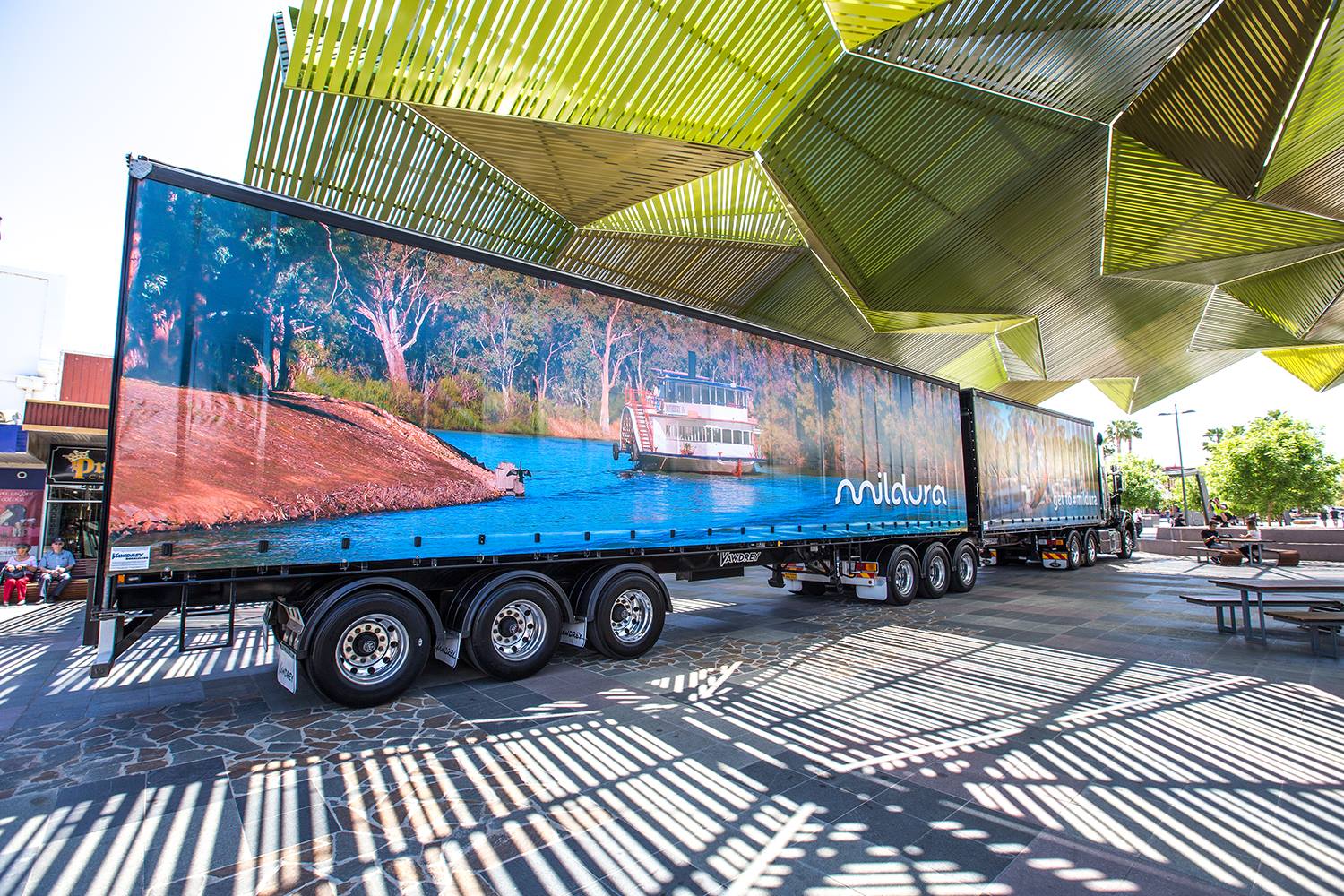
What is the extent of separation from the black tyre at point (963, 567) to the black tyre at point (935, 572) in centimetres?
24

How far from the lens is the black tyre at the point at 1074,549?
19.1 meters

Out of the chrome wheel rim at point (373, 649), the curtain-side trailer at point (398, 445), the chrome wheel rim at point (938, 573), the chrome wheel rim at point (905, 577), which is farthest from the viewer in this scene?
the chrome wheel rim at point (938, 573)

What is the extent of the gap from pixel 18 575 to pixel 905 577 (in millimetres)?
18149

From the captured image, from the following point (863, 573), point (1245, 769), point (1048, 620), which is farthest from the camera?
point (863, 573)

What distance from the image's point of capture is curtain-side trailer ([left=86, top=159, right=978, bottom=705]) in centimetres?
495

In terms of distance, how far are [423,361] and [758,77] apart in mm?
7932

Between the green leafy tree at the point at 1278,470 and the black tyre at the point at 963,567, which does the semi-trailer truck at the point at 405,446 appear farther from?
the green leafy tree at the point at 1278,470

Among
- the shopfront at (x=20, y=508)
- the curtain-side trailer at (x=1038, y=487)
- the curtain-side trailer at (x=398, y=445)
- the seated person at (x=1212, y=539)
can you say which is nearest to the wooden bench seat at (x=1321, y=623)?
the curtain-side trailer at (x=398, y=445)

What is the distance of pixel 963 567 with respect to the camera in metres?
14.2

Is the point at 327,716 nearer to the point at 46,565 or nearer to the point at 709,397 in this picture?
the point at 709,397

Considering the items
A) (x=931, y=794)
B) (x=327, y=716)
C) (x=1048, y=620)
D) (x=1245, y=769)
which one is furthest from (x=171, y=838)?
(x=1048, y=620)

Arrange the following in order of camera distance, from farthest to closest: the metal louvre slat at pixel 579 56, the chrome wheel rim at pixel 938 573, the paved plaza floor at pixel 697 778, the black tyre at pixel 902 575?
1. the chrome wheel rim at pixel 938 573
2. the black tyre at pixel 902 575
3. the metal louvre slat at pixel 579 56
4. the paved plaza floor at pixel 697 778

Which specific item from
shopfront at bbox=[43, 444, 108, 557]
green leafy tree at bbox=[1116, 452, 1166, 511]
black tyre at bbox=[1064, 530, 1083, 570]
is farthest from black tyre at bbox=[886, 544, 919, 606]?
green leafy tree at bbox=[1116, 452, 1166, 511]

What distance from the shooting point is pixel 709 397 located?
8.64m
